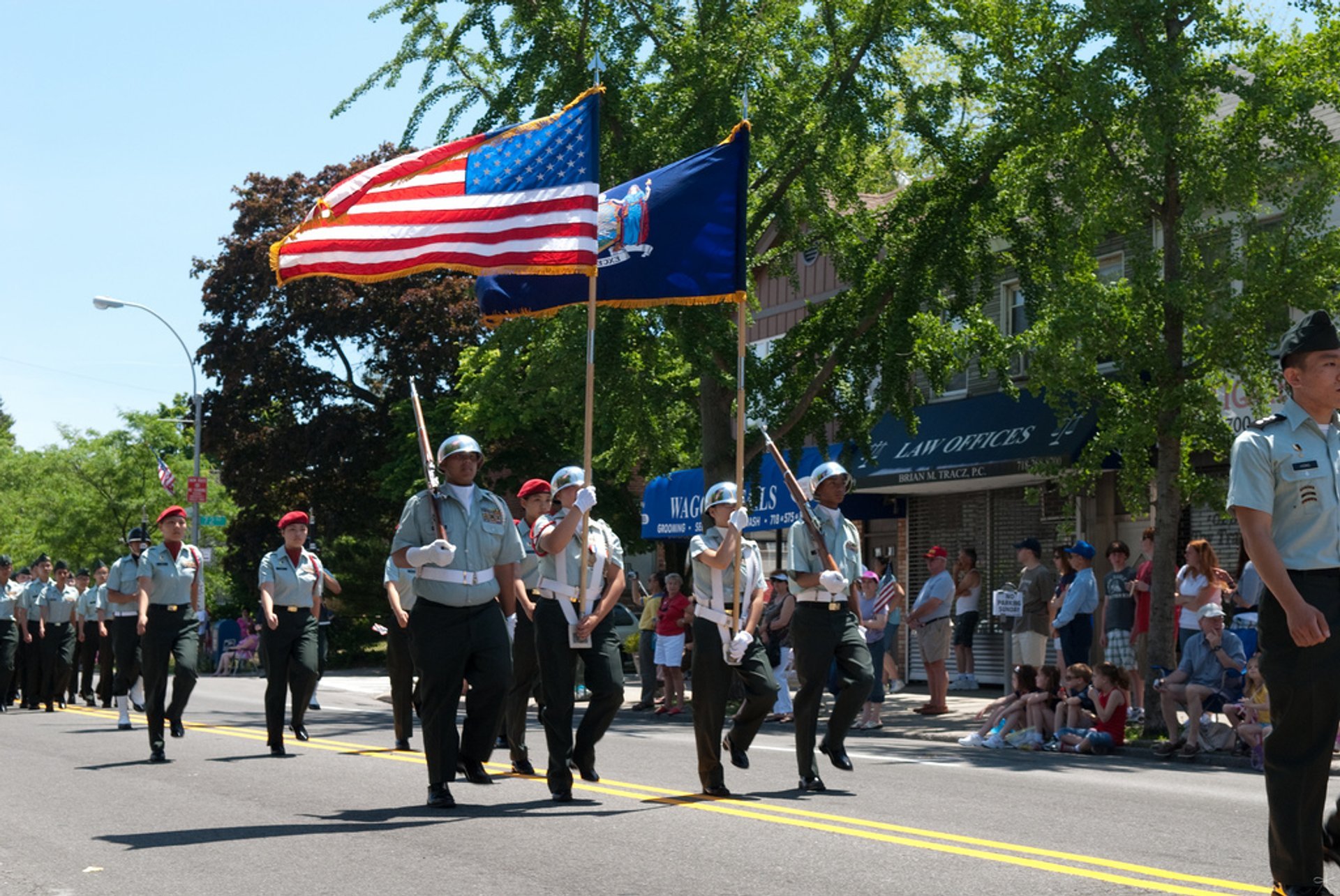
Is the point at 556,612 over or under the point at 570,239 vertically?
under

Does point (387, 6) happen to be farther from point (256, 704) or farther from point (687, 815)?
point (687, 815)

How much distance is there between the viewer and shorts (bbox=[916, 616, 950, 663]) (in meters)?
20.4

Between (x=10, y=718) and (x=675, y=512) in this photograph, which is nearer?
(x=10, y=718)

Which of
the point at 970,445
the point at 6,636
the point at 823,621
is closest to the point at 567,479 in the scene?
the point at 823,621

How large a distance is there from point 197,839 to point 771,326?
27.1 m

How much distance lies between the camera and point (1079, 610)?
18422 mm

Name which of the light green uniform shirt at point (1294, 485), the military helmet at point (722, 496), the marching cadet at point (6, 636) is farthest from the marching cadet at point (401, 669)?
the marching cadet at point (6, 636)

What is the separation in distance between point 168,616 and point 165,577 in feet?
1.10

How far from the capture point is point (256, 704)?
24812mm

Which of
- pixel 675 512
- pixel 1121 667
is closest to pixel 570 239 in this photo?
pixel 1121 667

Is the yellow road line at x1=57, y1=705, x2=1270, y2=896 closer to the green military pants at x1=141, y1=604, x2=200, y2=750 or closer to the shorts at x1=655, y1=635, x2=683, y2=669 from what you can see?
the green military pants at x1=141, y1=604, x2=200, y2=750

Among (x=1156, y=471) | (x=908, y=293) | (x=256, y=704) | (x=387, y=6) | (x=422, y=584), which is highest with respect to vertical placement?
(x=387, y=6)

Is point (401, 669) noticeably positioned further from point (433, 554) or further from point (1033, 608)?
point (1033, 608)

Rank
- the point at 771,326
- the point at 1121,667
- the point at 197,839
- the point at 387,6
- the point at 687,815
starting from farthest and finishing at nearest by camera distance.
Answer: the point at 771,326
the point at 387,6
the point at 1121,667
the point at 687,815
the point at 197,839
